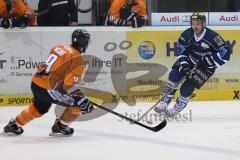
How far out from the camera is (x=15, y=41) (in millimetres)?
7445

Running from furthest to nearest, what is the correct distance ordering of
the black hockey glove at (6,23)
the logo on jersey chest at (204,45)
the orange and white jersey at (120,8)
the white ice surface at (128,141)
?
the orange and white jersey at (120,8), the black hockey glove at (6,23), the logo on jersey chest at (204,45), the white ice surface at (128,141)

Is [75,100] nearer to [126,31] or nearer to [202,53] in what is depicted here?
[202,53]

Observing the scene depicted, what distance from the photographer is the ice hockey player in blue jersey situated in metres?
6.25

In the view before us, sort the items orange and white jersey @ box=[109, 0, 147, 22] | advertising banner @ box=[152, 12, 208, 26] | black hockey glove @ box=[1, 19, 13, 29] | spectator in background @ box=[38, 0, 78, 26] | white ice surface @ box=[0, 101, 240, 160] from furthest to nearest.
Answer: advertising banner @ box=[152, 12, 208, 26] → orange and white jersey @ box=[109, 0, 147, 22] → spectator in background @ box=[38, 0, 78, 26] → black hockey glove @ box=[1, 19, 13, 29] → white ice surface @ box=[0, 101, 240, 160]

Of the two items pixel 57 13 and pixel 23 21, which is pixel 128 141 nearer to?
pixel 23 21

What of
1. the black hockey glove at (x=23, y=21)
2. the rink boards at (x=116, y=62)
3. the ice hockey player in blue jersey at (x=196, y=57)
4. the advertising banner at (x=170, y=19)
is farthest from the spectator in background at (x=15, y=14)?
the ice hockey player in blue jersey at (x=196, y=57)

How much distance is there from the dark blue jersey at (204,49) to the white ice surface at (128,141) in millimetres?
635

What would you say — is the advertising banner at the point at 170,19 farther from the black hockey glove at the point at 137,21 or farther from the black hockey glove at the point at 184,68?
the black hockey glove at the point at 184,68

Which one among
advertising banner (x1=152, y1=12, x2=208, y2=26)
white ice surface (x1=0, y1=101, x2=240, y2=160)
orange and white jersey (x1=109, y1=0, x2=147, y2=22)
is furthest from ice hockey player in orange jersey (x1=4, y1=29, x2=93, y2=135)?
advertising banner (x1=152, y1=12, x2=208, y2=26)

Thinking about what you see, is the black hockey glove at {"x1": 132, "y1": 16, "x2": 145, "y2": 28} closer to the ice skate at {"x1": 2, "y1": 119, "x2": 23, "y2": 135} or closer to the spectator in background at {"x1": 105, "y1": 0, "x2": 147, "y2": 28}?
the spectator in background at {"x1": 105, "y1": 0, "x2": 147, "y2": 28}

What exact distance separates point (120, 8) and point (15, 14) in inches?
53.9

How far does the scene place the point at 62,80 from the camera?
5160 mm

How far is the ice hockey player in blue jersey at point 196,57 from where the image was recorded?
6250mm

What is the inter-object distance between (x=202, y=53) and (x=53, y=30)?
2.14 metres
